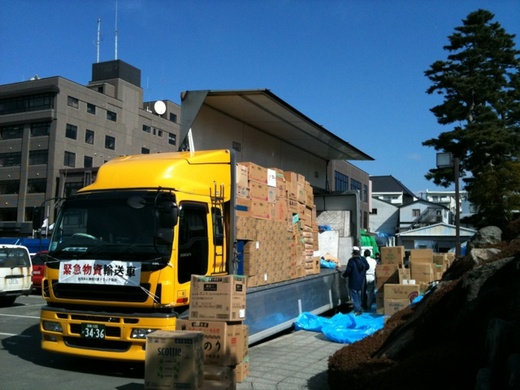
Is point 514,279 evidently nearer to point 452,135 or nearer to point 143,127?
point 452,135

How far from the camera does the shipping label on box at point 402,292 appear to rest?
451 inches

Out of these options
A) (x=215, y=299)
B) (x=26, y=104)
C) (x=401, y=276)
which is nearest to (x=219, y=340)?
(x=215, y=299)

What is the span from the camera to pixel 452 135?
1142 inches

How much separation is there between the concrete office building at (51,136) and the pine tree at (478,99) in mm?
28457

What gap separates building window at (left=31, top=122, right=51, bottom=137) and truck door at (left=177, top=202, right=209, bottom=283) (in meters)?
50.3

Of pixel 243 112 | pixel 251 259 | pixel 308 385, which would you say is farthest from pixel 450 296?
pixel 243 112

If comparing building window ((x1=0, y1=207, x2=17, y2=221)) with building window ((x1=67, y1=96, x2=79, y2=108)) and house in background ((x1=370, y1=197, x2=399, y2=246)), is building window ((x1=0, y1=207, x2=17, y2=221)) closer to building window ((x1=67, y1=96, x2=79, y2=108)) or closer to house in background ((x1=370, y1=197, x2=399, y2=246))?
building window ((x1=67, y1=96, x2=79, y2=108))

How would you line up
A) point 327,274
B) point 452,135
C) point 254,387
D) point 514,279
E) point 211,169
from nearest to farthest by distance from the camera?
point 514,279
point 254,387
point 211,169
point 327,274
point 452,135

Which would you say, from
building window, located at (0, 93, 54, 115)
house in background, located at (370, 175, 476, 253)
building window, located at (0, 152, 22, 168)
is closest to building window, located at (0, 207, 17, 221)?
building window, located at (0, 152, 22, 168)

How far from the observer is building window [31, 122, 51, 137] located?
53.4 meters

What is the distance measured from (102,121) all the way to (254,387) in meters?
55.4

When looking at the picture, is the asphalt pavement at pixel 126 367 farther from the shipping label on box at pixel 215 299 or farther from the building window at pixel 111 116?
the building window at pixel 111 116

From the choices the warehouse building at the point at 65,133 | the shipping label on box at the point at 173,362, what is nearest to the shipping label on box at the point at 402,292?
the shipping label on box at the point at 173,362

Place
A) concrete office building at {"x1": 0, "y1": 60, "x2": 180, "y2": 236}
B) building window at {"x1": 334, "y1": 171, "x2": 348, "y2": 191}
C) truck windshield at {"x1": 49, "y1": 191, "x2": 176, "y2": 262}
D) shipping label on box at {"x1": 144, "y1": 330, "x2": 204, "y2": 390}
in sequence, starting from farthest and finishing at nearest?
building window at {"x1": 334, "y1": 171, "x2": 348, "y2": 191}, concrete office building at {"x1": 0, "y1": 60, "x2": 180, "y2": 236}, truck windshield at {"x1": 49, "y1": 191, "x2": 176, "y2": 262}, shipping label on box at {"x1": 144, "y1": 330, "x2": 204, "y2": 390}
